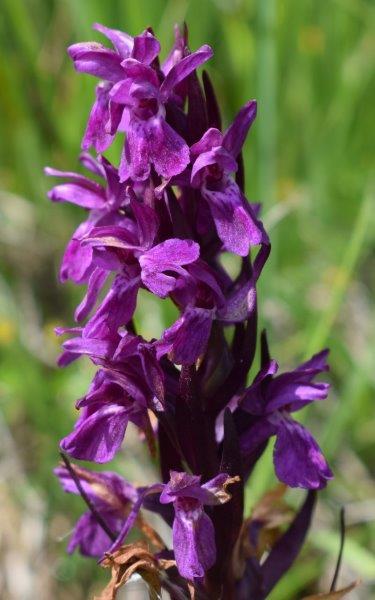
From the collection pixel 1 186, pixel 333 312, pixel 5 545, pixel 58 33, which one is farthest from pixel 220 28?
pixel 5 545

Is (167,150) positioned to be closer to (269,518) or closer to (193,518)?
(193,518)

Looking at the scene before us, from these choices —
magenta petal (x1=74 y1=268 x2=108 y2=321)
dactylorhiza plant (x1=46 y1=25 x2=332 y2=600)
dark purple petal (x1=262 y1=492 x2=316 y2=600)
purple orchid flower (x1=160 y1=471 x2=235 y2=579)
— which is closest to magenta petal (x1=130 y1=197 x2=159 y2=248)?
dactylorhiza plant (x1=46 y1=25 x2=332 y2=600)

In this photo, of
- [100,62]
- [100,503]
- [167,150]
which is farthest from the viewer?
[100,503]

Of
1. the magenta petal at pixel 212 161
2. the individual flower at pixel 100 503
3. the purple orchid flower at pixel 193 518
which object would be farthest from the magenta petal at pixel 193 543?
the magenta petal at pixel 212 161

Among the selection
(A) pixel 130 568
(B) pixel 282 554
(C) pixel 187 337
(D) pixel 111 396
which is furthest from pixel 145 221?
(B) pixel 282 554

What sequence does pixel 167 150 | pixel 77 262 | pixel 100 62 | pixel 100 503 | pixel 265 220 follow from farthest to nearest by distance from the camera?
pixel 265 220, pixel 100 503, pixel 77 262, pixel 100 62, pixel 167 150

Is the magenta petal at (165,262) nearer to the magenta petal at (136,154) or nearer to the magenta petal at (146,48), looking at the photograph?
the magenta petal at (136,154)
